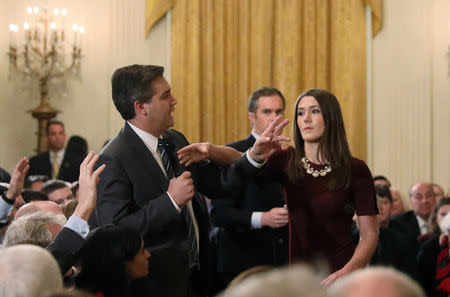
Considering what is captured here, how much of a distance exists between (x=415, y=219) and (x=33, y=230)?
4.52 meters

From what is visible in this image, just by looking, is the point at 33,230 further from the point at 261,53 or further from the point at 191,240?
the point at 261,53

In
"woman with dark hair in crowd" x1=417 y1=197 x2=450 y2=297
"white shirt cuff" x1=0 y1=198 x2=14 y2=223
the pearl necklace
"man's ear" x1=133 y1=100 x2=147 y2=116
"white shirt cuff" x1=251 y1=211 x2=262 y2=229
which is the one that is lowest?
"woman with dark hair in crowd" x1=417 y1=197 x2=450 y2=297

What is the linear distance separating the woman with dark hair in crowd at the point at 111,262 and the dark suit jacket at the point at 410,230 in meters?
3.63

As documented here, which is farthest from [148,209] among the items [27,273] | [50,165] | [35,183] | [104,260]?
[50,165]

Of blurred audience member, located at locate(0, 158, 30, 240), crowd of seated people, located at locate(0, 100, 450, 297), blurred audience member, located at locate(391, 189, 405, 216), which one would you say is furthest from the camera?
blurred audience member, located at locate(391, 189, 405, 216)

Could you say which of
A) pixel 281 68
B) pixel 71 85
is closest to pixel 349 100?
pixel 281 68

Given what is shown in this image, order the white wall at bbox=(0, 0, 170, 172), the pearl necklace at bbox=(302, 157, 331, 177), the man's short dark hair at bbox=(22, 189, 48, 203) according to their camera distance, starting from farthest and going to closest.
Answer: the white wall at bbox=(0, 0, 170, 172) → the man's short dark hair at bbox=(22, 189, 48, 203) → the pearl necklace at bbox=(302, 157, 331, 177)

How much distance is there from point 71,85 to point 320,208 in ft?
20.6

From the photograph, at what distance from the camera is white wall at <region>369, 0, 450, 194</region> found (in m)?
9.46

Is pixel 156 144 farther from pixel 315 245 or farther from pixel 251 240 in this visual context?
pixel 251 240

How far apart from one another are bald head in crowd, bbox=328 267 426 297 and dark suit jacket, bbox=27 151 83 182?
6.58 meters

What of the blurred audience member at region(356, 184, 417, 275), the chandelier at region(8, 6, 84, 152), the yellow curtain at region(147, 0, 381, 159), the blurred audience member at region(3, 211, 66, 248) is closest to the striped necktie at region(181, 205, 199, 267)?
the blurred audience member at region(3, 211, 66, 248)

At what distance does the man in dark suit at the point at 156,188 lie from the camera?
10.8 feet

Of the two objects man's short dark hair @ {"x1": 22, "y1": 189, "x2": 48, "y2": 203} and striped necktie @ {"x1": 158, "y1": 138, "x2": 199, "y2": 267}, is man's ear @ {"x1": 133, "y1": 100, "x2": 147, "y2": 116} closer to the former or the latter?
striped necktie @ {"x1": 158, "y1": 138, "x2": 199, "y2": 267}
